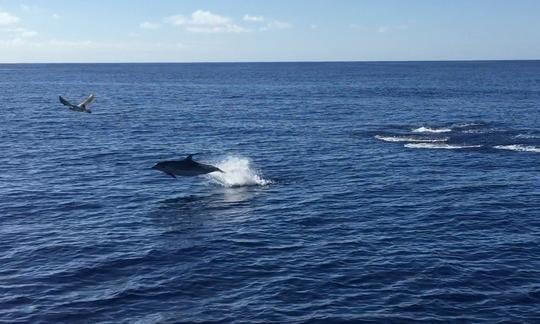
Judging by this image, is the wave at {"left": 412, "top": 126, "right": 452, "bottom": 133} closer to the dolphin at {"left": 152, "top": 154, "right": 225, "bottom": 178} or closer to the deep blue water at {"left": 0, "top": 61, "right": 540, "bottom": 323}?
the deep blue water at {"left": 0, "top": 61, "right": 540, "bottom": 323}

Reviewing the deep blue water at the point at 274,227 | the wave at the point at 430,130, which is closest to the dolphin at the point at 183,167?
the deep blue water at the point at 274,227

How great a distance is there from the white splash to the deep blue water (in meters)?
0.21

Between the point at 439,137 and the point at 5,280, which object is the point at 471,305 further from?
the point at 439,137

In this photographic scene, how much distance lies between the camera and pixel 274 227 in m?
39.4

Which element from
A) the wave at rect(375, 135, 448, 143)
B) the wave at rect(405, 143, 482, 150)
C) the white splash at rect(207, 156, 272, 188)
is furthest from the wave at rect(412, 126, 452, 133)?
the white splash at rect(207, 156, 272, 188)

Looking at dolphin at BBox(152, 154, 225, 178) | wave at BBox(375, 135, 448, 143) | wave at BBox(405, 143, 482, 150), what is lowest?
wave at BBox(405, 143, 482, 150)

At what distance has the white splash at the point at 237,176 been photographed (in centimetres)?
5138

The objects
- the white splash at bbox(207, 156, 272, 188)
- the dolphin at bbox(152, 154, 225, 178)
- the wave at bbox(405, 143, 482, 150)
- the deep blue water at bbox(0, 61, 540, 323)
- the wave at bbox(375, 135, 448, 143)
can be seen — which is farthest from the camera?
the wave at bbox(375, 135, 448, 143)

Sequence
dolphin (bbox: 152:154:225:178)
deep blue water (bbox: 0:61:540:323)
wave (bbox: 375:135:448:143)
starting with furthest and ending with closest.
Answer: wave (bbox: 375:135:448:143) → dolphin (bbox: 152:154:225:178) → deep blue water (bbox: 0:61:540:323)

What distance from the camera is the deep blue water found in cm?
2759

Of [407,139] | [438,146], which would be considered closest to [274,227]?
[438,146]

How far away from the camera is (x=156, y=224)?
40156 mm

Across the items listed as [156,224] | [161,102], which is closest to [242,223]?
[156,224]

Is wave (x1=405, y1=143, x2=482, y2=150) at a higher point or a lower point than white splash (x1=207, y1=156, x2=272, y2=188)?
higher
